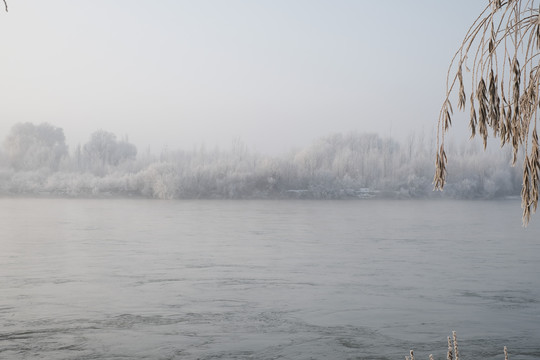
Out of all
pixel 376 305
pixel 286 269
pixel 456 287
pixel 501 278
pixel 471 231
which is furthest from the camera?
pixel 471 231

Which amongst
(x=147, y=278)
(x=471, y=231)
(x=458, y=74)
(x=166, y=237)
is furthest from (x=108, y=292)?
(x=471, y=231)

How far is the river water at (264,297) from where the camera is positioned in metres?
8.27

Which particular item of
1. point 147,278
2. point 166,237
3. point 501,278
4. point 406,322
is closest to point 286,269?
point 147,278

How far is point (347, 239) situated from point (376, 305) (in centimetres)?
1255

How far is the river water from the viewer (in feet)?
27.1

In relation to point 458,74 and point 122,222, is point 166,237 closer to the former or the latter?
point 122,222

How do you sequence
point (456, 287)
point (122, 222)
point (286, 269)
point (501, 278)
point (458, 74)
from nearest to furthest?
point (458, 74) → point (456, 287) → point (501, 278) → point (286, 269) → point (122, 222)

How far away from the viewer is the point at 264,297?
11.7 metres

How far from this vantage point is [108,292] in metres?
12.0

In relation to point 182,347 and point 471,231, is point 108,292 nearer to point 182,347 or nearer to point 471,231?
point 182,347

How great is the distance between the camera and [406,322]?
970 centimetres

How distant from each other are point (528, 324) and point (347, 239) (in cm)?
1408

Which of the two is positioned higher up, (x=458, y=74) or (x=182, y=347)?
(x=458, y=74)

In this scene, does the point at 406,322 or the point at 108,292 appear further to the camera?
the point at 108,292
